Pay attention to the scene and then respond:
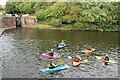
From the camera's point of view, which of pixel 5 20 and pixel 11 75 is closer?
pixel 11 75

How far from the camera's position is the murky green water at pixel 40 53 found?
2755 cm

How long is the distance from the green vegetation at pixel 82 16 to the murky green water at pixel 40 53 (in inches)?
424

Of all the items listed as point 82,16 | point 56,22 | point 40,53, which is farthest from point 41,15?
point 40,53

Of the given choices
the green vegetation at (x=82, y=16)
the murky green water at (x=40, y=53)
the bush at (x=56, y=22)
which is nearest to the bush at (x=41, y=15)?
the green vegetation at (x=82, y=16)

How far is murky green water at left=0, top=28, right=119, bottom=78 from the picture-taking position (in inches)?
1085

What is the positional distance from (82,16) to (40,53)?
27.2 m

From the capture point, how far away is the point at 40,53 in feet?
118

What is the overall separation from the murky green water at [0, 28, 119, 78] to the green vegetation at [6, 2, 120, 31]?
1078 centimetres

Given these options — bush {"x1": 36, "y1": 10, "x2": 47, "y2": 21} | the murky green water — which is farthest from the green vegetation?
the murky green water

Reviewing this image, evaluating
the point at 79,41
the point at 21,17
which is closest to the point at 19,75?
the point at 79,41

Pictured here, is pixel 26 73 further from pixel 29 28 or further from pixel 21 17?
pixel 21 17

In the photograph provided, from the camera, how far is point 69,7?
61.9 m

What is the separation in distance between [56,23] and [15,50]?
24.4m

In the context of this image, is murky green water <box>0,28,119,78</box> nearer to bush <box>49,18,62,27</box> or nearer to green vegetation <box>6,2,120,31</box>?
bush <box>49,18,62,27</box>
